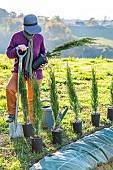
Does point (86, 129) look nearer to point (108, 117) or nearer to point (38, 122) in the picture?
point (108, 117)

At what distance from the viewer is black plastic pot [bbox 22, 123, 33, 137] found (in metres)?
5.33

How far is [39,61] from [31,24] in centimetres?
53

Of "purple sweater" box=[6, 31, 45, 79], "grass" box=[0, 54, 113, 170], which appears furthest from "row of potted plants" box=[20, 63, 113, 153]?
"purple sweater" box=[6, 31, 45, 79]

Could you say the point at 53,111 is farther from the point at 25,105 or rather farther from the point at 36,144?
the point at 36,144

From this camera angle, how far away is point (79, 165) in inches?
166

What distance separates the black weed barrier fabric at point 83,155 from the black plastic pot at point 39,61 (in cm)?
123

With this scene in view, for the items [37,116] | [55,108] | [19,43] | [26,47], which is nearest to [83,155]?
[37,116]

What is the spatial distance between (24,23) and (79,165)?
2.18 metres

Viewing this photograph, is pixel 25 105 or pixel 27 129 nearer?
pixel 25 105

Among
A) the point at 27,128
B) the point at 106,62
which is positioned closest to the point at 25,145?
the point at 27,128

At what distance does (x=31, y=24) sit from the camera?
5.21 meters

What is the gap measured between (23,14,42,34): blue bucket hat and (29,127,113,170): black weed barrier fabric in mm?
1661

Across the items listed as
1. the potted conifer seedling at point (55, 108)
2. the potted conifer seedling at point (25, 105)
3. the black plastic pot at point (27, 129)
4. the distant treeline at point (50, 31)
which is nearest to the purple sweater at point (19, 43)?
the potted conifer seedling at point (25, 105)

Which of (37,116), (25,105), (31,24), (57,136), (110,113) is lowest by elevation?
(57,136)
